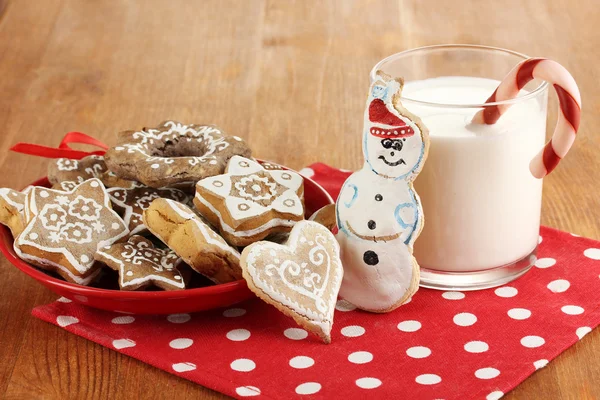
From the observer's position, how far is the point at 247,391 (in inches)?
33.2

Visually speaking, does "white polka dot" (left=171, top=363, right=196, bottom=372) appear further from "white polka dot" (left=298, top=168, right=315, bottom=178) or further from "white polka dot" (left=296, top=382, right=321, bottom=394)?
"white polka dot" (left=298, top=168, right=315, bottom=178)

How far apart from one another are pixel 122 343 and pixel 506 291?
0.43 meters

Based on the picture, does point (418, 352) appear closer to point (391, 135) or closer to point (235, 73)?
point (391, 135)

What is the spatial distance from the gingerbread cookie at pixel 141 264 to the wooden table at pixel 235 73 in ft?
0.26

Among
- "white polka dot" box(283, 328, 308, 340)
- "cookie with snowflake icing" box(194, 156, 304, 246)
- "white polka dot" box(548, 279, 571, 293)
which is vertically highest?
"cookie with snowflake icing" box(194, 156, 304, 246)

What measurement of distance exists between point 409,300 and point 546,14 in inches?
46.1

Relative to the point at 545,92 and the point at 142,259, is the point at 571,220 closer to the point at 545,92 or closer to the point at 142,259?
the point at 545,92

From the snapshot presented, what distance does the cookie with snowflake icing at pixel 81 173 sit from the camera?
1083mm

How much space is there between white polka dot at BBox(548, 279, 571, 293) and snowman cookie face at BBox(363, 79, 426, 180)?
9.3 inches

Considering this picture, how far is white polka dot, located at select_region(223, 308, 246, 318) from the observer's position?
981 millimetres

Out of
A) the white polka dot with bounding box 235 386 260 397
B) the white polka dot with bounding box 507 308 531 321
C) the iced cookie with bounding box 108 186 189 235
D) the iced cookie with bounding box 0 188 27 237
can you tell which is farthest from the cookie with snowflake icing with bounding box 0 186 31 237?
the white polka dot with bounding box 507 308 531 321

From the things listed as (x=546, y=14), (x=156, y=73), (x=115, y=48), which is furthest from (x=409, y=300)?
(x=546, y=14)

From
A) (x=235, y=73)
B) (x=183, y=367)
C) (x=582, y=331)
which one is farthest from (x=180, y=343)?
(x=235, y=73)

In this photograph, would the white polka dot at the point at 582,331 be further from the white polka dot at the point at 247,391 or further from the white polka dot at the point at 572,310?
the white polka dot at the point at 247,391
